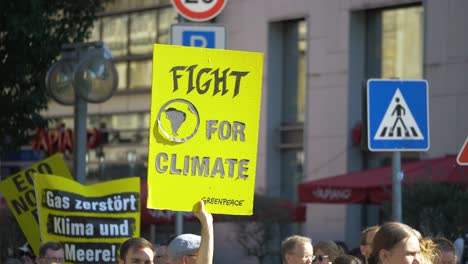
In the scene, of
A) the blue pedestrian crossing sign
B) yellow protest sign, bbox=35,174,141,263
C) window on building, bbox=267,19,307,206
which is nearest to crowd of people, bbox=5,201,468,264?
yellow protest sign, bbox=35,174,141,263

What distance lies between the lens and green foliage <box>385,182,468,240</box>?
16266mm

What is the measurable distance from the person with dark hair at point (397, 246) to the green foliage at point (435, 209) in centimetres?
894

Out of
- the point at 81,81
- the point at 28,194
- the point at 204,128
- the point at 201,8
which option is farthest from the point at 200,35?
the point at 204,128

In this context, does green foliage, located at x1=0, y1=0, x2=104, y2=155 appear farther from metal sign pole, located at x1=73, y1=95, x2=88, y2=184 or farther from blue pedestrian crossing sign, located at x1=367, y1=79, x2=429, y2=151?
blue pedestrian crossing sign, located at x1=367, y1=79, x2=429, y2=151

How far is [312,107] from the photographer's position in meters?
28.3

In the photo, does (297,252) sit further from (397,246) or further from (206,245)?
(397,246)

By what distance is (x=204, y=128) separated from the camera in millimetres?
8031

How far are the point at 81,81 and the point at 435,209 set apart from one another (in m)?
5.02

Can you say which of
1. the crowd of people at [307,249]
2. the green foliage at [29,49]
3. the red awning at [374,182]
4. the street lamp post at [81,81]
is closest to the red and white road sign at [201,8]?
the street lamp post at [81,81]

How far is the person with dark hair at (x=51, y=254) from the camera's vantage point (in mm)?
11680

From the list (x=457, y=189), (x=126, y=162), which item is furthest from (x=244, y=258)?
(x=457, y=189)

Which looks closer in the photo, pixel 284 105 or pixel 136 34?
pixel 284 105

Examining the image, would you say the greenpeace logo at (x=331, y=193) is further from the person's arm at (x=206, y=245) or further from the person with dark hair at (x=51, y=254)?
the person's arm at (x=206, y=245)

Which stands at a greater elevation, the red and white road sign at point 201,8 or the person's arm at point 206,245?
the red and white road sign at point 201,8
